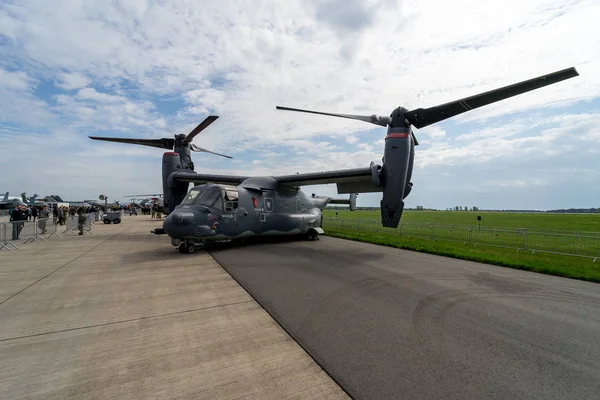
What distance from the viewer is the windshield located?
10547 mm

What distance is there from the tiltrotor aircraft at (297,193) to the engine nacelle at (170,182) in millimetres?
2856

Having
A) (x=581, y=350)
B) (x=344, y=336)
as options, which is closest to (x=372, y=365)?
(x=344, y=336)

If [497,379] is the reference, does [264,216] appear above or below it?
above

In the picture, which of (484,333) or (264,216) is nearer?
(484,333)

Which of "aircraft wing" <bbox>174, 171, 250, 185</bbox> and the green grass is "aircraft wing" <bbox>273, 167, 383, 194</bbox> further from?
the green grass

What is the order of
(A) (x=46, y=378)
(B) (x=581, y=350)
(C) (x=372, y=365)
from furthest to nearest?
1. (B) (x=581, y=350)
2. (C) (x=372, y=365)
3. (A) (x=46, y=378)

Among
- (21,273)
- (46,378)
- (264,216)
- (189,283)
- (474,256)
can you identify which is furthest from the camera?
(264,216)

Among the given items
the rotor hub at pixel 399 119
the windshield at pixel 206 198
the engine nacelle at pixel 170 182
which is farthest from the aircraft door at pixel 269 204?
the engine nacelle at pixel 170 182

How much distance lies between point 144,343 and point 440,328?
→ 3.95 metres

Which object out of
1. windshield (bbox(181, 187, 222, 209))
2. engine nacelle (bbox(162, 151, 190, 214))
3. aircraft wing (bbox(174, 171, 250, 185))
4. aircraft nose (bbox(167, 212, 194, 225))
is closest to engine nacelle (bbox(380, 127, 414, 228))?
Answer: windshield (bbox(181, 187, 222, 209))

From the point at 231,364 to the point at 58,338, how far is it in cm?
246

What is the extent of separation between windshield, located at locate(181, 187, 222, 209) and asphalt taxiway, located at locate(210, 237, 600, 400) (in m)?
3.67

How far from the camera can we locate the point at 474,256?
369 inches

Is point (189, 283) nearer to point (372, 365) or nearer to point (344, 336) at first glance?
point (344, 336)
